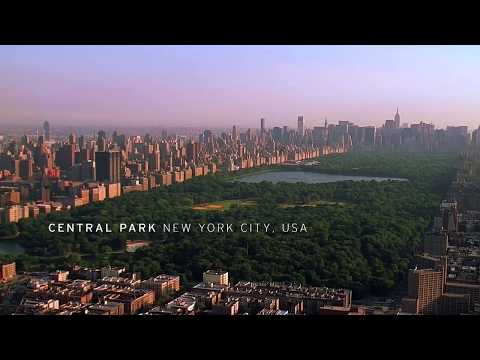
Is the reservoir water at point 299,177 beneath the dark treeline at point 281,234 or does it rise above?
above

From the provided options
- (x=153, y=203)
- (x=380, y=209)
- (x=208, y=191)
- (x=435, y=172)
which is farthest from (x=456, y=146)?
(x=153, y=203)

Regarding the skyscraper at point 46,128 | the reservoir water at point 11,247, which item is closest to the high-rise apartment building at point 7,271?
the reservoir water at point 11,247

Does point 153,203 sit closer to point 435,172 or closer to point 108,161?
point 108,161

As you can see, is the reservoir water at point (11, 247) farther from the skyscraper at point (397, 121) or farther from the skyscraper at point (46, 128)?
the skyscraper at point (397, 121)

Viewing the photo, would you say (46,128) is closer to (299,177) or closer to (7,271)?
(7,271)
